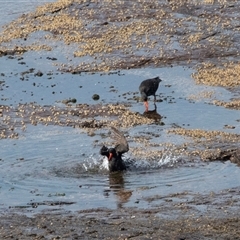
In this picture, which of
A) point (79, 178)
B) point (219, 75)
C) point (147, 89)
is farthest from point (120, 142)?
point (219, 75)

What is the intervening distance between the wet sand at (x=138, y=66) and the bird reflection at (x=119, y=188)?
18.9 inches

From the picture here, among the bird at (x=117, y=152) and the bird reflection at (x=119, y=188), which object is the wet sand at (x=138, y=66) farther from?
the bird at (x=117, y=152)

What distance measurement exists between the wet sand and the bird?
0.59 metres

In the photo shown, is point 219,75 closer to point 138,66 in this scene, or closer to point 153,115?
point 138,66

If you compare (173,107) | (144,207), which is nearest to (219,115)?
(173,107)

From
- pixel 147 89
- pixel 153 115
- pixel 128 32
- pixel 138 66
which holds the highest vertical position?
pixel 128 32

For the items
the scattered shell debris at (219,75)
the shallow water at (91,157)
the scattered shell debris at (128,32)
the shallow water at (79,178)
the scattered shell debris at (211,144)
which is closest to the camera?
the shallow water at (79,178)

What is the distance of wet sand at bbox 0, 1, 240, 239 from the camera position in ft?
36.7

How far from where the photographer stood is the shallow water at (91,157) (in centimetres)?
1333

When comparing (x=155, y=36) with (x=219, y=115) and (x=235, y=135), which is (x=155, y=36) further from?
(x=235, y=135)

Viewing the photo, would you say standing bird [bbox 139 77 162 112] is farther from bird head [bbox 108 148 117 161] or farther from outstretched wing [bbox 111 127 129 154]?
bird head [bbox 108 148 117 161]

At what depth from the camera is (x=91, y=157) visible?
51.7 ft

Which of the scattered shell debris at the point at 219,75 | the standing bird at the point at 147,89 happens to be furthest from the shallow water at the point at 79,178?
the scattered shell debris at the point at 219,75

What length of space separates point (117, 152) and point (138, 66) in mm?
7507
